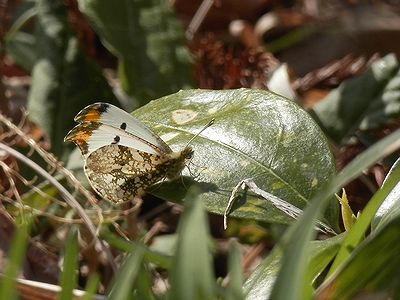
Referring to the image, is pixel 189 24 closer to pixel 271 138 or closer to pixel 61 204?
pixel 61 204

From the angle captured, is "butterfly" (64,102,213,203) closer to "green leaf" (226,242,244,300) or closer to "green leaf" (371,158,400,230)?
"green leaf" (371,158,400,230)

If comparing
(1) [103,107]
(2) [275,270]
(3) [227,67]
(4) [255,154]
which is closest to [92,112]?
(1) [103,107]

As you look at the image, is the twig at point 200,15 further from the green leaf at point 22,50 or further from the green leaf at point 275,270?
the green leaf at point 275,270

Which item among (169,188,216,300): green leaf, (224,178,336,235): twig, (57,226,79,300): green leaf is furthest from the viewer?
(224,178,336,235): twig

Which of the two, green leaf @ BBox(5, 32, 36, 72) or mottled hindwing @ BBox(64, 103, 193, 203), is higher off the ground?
mottled hindwing @ BBox(64, 103, 193, 203)

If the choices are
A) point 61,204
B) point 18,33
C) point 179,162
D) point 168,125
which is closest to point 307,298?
point 179,162

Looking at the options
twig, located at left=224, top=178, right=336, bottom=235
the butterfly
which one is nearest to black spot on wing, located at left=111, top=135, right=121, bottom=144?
the butterfly

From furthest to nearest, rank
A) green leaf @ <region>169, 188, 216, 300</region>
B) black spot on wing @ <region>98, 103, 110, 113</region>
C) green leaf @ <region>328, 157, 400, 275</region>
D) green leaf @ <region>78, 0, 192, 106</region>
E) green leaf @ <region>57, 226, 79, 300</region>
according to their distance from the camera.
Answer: green leaf @ <region>78, 0, 192, 106</region>
black spot on wing @ <region>98, 103, 110, 113</region>
green leaf @ <region>328, 157, 400, 275</region>
green leaf @ <region>57, 226, 79, 300</region>
green leaf @ <region>169, 188, 216, 300</region>

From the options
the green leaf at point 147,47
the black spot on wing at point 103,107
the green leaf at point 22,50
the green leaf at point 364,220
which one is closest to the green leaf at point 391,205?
the green leaf at point 364,220
